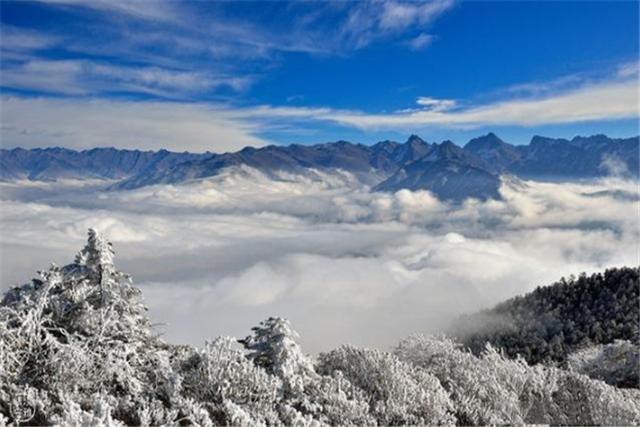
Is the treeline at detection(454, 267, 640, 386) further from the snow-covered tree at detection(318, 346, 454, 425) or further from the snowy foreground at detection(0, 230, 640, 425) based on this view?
the snow-covered tree at detection(318, 346, 454, 425)

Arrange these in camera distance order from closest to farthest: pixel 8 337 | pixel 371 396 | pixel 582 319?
pixel 8 337, pixel 371 396, pixel 582 319

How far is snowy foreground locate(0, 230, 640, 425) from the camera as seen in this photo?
66.9 ft

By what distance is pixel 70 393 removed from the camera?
20250 mm

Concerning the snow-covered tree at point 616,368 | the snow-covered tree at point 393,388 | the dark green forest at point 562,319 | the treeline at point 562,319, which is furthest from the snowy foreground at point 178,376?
the treeline at point 562,319

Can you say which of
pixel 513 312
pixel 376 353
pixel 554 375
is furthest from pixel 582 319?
pixel 376 353

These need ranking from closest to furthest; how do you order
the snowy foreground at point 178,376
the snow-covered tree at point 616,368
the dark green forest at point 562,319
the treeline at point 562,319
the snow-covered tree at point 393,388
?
the snowy foreground at point 178,376
the snow-covered tree at point 393,388
the snow-covered tree at point 616,368
the treeline at point 562,319
the dark green forest at point 562,319

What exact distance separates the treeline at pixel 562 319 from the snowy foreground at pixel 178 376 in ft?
282

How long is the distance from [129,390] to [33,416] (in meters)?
3.26

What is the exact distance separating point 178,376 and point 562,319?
12971cm

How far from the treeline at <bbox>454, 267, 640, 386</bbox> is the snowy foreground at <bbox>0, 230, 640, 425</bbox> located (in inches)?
3388

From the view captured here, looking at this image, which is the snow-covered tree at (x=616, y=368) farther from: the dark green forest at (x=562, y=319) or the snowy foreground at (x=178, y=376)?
the dark green forest at (x=562, y=319)

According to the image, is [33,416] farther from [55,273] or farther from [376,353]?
[376,353]

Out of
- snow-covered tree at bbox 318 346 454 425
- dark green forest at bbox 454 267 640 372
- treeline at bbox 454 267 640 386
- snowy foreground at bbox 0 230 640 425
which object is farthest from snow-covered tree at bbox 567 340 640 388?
treeline at bbox 454 267 640 386

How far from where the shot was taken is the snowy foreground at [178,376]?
2039cm
